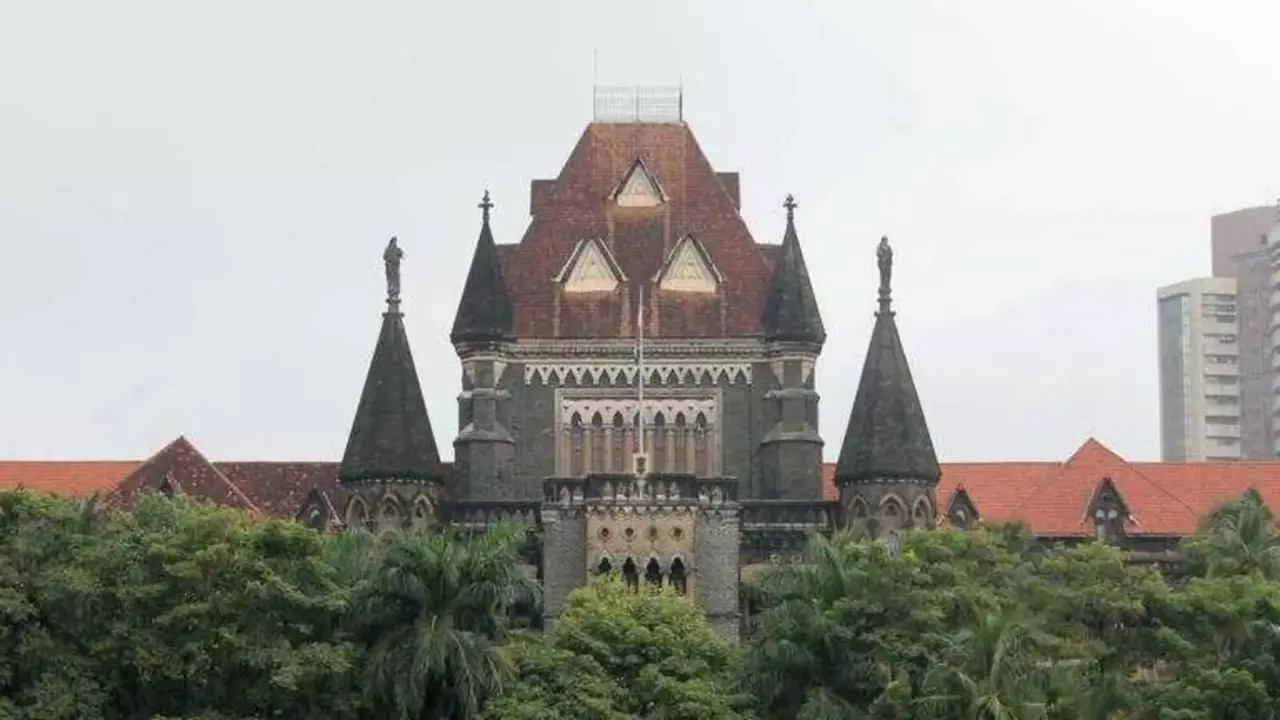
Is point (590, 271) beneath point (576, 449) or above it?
above

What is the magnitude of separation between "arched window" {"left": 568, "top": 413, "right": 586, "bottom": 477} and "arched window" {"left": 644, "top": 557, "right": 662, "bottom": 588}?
7.25m

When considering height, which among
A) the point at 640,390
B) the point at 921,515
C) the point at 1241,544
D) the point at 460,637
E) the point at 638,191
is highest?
the point at 638,191

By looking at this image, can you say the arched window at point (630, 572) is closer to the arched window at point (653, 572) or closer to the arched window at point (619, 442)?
the arched window at point (653, 572)

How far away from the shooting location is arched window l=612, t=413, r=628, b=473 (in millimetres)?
75500

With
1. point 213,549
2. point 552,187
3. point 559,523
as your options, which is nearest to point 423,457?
point 559,523

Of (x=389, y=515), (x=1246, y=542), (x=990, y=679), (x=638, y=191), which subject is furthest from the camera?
(x=638, y=191)

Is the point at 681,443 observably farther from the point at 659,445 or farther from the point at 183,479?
the point at 183,479

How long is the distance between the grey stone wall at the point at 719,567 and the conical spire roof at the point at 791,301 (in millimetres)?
7522

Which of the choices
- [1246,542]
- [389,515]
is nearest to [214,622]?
[389,515]

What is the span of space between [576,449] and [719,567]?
819 cm

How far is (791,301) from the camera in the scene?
75000 mm

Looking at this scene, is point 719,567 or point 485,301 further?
point 485,301

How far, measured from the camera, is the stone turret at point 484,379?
242ft

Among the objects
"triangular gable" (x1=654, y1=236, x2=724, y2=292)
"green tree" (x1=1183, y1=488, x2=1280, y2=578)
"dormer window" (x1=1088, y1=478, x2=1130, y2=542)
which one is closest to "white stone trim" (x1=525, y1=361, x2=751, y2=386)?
"triangular gable" (x1=654, y1=236, x2=724, y2=292)
